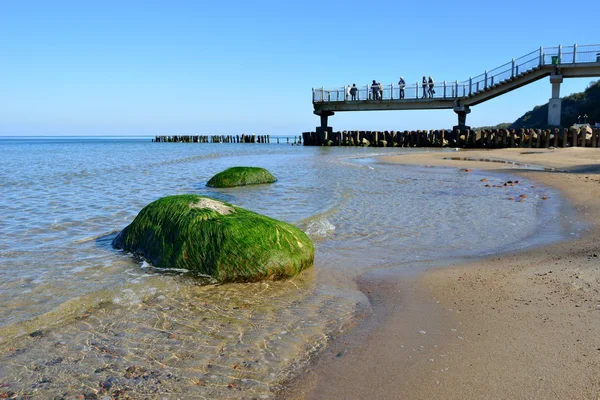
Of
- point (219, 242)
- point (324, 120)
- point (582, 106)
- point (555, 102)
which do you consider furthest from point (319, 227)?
point (582, 106)

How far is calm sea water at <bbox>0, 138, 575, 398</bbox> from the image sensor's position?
12.1 feet

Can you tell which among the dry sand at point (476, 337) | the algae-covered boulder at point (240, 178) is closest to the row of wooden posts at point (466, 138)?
the algae-covered boulder at point (240, 178)

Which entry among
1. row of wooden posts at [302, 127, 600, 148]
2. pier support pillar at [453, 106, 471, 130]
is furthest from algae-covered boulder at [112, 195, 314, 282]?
pier support pillar at [453, 106, 471, 130]

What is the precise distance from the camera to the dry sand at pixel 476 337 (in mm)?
3307

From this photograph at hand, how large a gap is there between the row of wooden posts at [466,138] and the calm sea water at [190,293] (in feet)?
66.3

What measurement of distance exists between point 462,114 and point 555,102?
741 centimetres

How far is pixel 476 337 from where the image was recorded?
412 cm

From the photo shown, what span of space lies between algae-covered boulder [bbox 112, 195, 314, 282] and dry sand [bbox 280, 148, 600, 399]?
3.68ft

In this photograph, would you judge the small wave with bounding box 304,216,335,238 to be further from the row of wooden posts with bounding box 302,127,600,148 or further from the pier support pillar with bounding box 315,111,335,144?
the pier support pillar with bounding box 315,111,335,144

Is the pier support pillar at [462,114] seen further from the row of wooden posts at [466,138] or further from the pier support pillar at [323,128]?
the pier support pillar at [323,128]

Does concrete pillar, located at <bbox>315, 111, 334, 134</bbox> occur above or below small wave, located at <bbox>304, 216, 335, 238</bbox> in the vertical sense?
above

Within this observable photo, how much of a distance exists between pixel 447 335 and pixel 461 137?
38791mm

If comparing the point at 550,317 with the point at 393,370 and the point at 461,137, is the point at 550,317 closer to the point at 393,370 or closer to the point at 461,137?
the point at 393,370

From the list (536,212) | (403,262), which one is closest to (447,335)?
(403,262)
